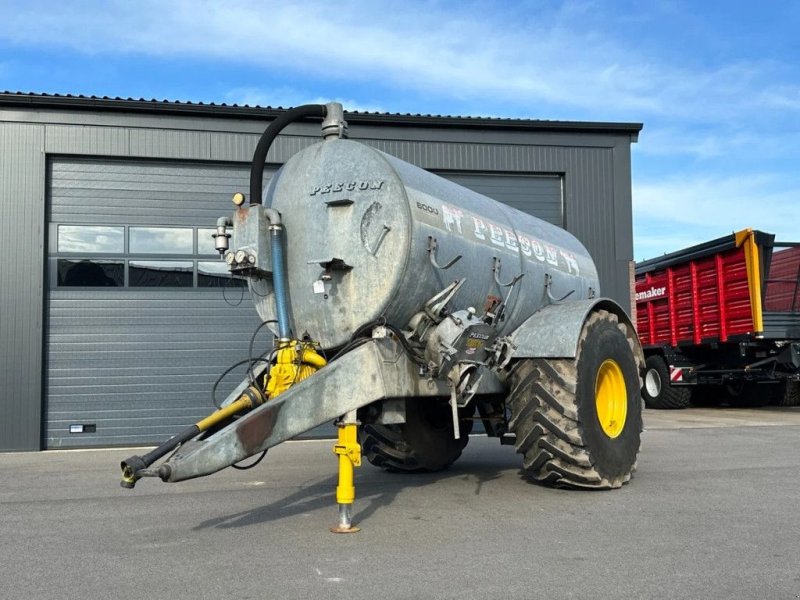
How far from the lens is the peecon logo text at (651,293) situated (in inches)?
712

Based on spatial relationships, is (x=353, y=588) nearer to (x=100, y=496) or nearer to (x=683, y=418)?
(x=100, y=496)

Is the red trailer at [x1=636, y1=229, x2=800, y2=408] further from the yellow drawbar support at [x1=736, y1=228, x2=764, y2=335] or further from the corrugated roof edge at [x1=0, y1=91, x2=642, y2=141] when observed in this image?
the corrugated roof edge at [x1=0, y1=91, x2=642, y2=141]

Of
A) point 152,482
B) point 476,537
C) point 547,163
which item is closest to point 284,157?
point 547,163

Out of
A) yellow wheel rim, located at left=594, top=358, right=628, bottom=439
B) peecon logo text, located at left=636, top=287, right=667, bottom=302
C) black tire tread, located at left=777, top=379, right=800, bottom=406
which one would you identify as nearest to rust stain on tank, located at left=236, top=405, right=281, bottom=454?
yellow wheel rim, located at left=594, top=358, right=628, bottom=439

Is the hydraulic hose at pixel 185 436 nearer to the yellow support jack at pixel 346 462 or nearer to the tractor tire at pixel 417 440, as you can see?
the yellow support jack at pixel 346 462

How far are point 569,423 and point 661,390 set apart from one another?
1278cm

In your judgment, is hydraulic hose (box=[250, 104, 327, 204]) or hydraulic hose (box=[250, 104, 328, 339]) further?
hydraulic hose (box=[250, 104, 327, 204])

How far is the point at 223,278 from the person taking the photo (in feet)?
41.3

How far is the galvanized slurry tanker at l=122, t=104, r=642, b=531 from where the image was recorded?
512 cm

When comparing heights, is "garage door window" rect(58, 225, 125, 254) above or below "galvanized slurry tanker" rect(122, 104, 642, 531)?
above

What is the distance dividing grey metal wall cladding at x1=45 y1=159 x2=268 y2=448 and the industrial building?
2 centimetres

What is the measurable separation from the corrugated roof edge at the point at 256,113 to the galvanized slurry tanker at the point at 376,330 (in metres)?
6.65

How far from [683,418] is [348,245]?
11883 mm

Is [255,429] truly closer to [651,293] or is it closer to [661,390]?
[661,390]
